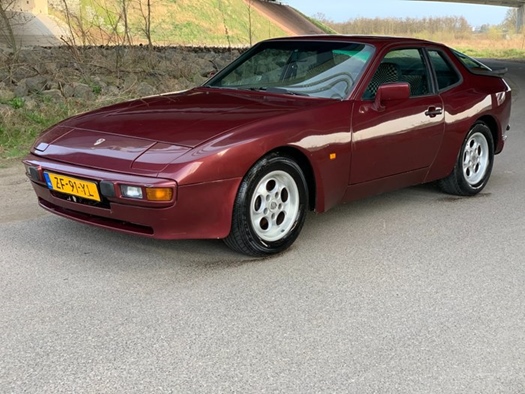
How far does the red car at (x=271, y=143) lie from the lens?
383 cm

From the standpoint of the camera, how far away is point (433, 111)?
5336 mm

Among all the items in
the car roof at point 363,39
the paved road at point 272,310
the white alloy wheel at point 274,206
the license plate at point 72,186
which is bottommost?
the paved road at point 272,310

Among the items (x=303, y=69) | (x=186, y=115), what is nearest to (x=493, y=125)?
(x=303, y=69)

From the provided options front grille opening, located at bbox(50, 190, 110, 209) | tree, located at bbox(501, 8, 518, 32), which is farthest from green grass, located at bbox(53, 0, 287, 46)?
tree, located at bbox(501, 8, 518, 32)

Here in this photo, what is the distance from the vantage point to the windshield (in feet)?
15.9

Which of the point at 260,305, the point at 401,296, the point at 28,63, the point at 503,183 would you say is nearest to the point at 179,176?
the point at 260,305

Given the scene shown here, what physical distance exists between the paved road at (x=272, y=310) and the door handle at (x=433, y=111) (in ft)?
2.86

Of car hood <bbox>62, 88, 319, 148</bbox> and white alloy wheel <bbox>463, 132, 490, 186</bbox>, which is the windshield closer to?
car hood <bbox>62, 88, 319, 148</bbox>

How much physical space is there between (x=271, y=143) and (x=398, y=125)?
4.45ft

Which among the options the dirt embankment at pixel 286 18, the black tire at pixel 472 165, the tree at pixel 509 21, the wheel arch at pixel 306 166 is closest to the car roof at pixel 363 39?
the black tire at pixel 472 165

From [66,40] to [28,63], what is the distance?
959 millimetres

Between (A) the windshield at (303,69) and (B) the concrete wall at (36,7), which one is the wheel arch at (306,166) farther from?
(B) the concrete wall at (36,7)

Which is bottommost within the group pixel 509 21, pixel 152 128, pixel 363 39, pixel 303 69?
pixel 509 21

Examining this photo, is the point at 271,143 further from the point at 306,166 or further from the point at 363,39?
the point at 363,39
